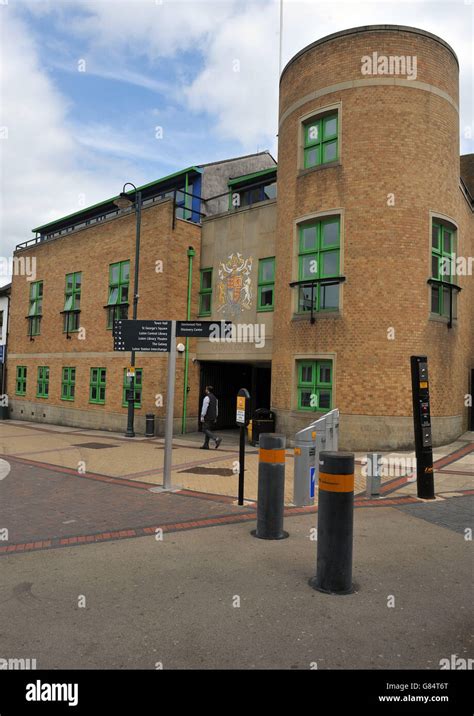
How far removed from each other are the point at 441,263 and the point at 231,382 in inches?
365

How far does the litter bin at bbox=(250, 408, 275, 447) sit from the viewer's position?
1502 cm

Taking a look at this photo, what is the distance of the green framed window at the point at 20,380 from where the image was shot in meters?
26.9

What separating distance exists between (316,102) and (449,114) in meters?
3.92

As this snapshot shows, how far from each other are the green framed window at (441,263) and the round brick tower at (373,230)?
173 mm

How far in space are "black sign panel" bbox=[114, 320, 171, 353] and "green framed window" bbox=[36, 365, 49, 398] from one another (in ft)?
57.7

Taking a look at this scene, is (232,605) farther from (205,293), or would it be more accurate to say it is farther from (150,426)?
(205,293)

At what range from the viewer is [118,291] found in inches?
818

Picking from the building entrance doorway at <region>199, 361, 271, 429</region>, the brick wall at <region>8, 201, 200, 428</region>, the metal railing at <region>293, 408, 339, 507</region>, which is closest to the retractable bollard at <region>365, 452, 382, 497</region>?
the metal railing at <region>293, 408, 339, 507</region>

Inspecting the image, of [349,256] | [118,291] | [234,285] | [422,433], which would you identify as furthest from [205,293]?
[422,433]

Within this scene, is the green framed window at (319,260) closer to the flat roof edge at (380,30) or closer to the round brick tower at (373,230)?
the round brick tower at (373,230)

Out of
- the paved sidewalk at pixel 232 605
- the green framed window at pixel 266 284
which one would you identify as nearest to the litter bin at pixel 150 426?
the green framed window at pixel 266 284
